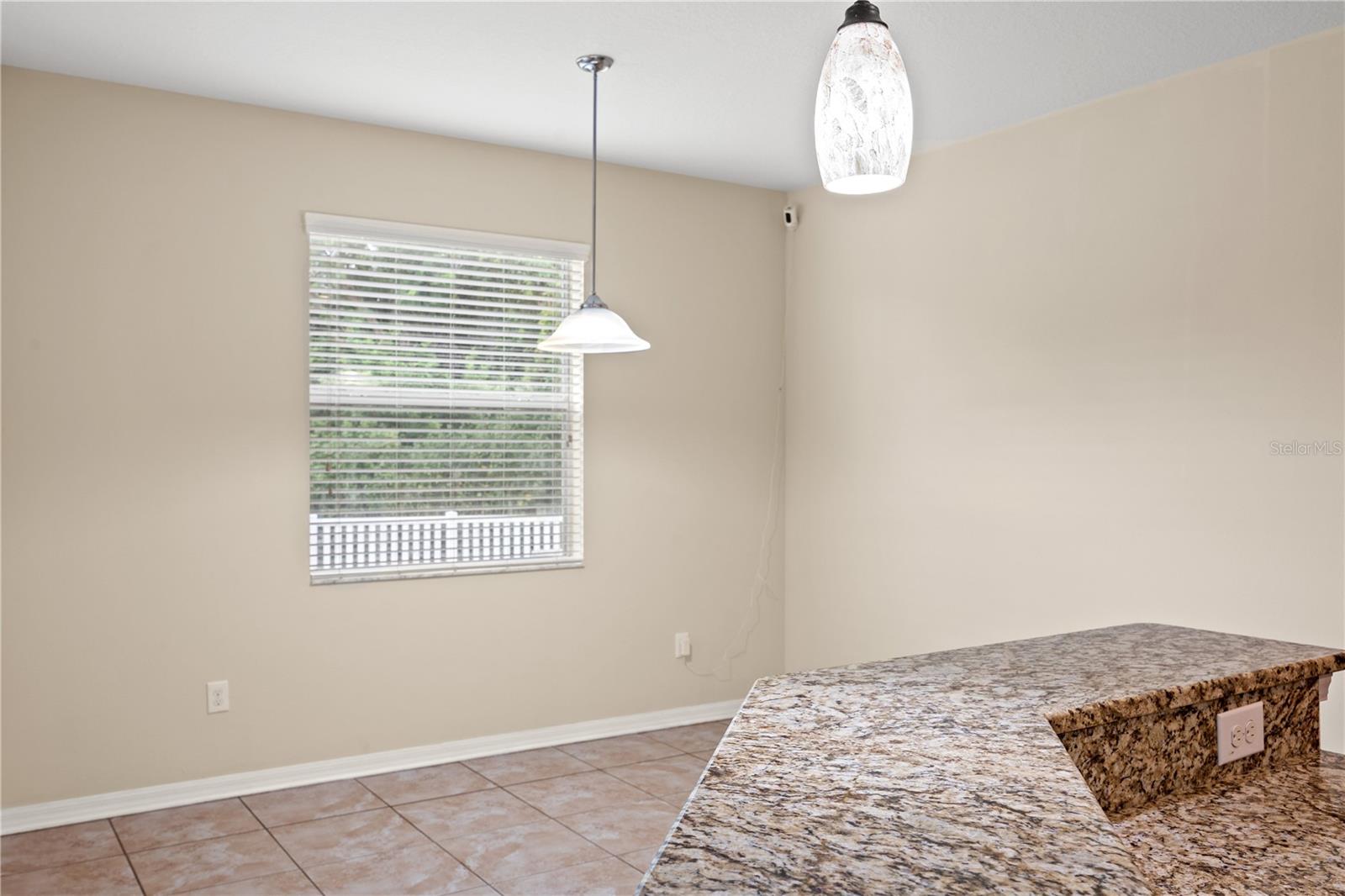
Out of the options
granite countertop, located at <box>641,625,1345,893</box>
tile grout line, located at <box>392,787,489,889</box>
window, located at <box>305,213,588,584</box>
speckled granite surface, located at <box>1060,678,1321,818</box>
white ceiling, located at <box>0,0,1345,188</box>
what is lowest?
tile grout line, located at <box>392,787,489,889</box>

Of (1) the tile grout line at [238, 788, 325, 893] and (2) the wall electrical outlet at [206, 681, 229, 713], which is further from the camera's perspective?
(2) the wall electrical outlet at [206, 681, 229, 713]

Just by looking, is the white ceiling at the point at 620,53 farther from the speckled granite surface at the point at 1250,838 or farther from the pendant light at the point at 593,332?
the speckled granite surface at the point at 1250,838

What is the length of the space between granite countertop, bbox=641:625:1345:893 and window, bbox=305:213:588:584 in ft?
9.52

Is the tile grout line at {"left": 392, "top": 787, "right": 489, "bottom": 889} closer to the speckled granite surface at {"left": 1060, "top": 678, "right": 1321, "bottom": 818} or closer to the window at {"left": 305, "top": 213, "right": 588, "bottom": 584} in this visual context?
the window at {"left": 305, "top": 213, "right": 588, "bottom": 584}

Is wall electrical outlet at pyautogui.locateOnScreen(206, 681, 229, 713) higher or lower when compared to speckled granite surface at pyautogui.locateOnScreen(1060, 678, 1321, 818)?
lower

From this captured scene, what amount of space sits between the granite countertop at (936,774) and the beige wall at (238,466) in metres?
2.94

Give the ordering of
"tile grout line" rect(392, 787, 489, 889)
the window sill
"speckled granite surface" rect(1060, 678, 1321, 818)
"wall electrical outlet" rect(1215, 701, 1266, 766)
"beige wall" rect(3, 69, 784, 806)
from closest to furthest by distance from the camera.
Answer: "speckled granite surface" rect(1060, 678, 1321, 818) < "wall electrical outlet" rect(1215, 701, 1266, 766) < "tile grout line" rect(392, 787, 489, 889) < "beige wall" rect(3, 69, 784, 806) < the window sill

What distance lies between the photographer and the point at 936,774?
1.16m

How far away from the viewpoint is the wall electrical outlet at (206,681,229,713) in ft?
12.8

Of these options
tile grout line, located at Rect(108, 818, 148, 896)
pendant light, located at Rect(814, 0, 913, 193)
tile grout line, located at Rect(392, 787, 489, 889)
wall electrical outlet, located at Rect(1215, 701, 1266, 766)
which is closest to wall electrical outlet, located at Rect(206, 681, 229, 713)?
tile grout line, located at Rect(108, 818, 148, 896)

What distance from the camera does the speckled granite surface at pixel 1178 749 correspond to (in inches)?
58.3

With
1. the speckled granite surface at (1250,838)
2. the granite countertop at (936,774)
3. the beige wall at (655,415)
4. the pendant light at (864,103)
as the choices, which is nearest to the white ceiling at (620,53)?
the beige wall at (655,415)

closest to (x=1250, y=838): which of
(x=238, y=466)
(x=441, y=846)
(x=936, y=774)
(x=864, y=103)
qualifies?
(x=936, y=774)

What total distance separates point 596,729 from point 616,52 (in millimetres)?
2894
